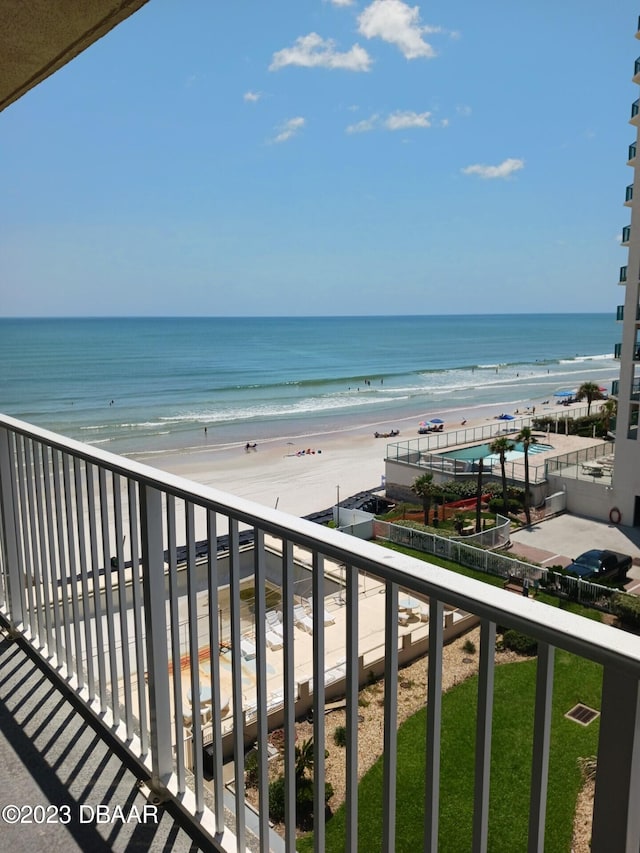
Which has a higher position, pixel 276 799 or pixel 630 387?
pixel 630 387

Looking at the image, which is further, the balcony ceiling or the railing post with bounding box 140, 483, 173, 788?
the railing post with bounding box 140, 483, 173, 788

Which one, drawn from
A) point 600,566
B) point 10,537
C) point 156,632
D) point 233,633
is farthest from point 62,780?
point 600,566

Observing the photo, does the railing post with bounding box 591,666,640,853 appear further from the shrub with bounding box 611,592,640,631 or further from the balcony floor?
the shrub with bounding box 611,592,640,631

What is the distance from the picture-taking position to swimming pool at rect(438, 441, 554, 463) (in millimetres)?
22948

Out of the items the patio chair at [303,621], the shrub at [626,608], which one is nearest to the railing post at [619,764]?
the patio chair at [303,621]

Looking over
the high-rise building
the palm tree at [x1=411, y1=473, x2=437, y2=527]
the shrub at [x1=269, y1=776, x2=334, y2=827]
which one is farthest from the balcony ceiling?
the high-rise building

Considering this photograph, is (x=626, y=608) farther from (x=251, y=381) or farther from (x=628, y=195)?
(x=251, y=381)

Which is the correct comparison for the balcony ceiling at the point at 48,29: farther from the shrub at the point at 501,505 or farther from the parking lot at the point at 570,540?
the shrub at the point at 501,505

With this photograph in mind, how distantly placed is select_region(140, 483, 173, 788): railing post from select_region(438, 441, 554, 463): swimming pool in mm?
21430

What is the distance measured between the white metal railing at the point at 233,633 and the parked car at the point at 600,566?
525 inches

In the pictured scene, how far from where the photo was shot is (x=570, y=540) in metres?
18.0

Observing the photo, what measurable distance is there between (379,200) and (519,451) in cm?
10082

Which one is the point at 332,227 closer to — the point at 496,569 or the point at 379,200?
the point at 379,200

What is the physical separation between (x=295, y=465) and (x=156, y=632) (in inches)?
913
